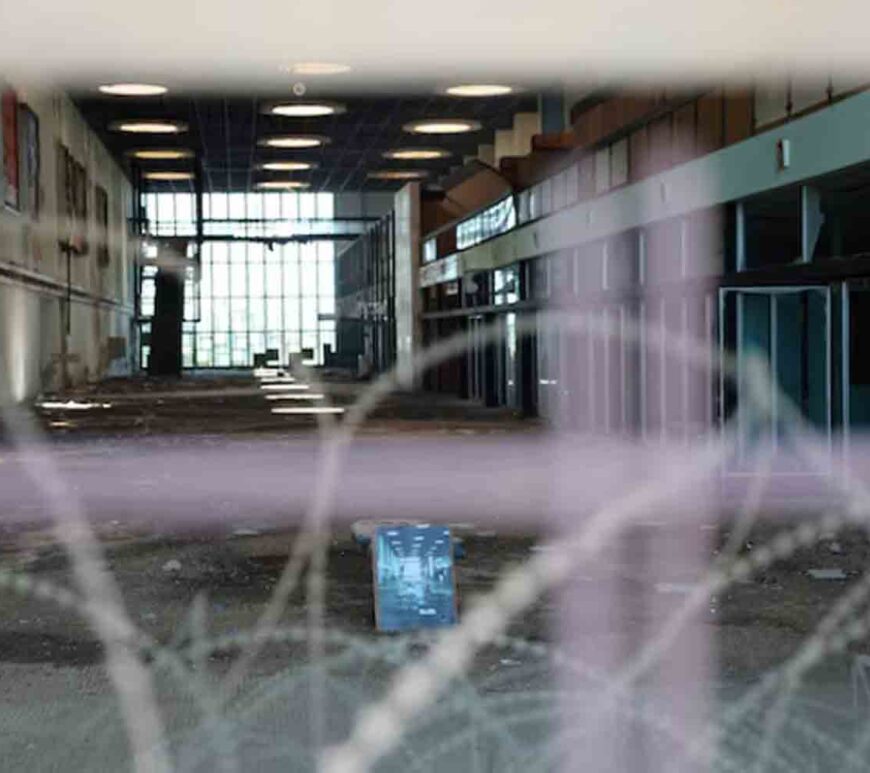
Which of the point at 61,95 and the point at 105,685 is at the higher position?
the point at 61,95

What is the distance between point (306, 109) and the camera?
41.8m

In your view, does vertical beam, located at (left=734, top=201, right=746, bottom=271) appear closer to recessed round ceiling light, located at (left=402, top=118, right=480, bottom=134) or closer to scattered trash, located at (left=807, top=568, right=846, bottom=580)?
scattered trash, located at (left=807, top=568, right=846, bottom=580)

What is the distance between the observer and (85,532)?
14000mm

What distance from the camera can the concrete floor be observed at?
670cm

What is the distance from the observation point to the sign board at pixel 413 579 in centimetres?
916

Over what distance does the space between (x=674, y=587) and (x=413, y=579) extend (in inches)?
88.0

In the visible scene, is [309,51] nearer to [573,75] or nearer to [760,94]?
[573,75]

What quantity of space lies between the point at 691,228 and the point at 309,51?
37.9 ft

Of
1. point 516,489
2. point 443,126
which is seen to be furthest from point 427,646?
point 443,126

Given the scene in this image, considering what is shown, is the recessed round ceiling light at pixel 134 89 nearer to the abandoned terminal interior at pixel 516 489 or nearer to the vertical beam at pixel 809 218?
the abandoned terminal interior at pixel 516 489

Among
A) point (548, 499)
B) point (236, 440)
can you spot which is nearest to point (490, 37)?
point (236, 440)

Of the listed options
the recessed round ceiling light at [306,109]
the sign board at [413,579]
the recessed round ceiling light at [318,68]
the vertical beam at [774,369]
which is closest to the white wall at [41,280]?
the recessed round ceiling light at [306,109]

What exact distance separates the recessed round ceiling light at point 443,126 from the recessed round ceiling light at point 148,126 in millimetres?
6050

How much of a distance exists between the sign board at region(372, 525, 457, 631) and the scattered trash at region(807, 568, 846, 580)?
3043mm
